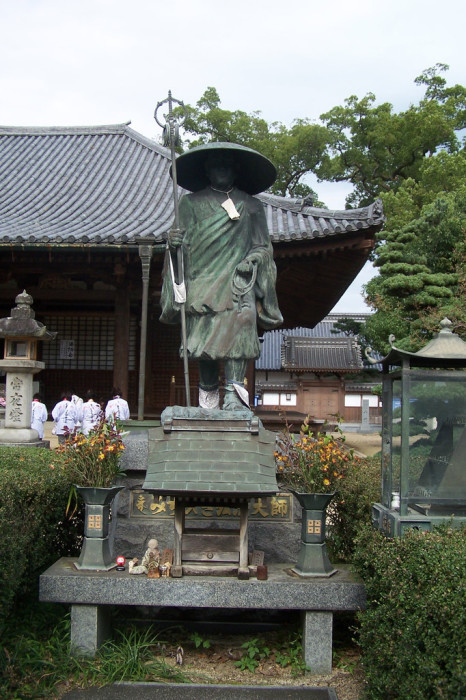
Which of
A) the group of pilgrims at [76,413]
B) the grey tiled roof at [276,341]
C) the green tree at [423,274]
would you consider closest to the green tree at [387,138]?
the grey tiled roof at [276,341]

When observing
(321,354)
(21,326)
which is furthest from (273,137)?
(21,326)

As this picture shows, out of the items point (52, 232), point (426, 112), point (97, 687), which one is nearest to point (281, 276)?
point (52, 232)

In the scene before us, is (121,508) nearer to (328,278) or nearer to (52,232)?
(52,232)

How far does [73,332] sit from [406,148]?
1726cm

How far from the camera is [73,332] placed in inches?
502

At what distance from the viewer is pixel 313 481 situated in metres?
3.94

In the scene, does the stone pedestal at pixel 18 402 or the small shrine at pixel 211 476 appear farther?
the stone pedestal at pixel 18 402

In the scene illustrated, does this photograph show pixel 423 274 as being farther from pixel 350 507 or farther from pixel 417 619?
pixel 417 619

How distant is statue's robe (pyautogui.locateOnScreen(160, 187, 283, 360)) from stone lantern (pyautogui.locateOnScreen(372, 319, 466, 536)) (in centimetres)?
132

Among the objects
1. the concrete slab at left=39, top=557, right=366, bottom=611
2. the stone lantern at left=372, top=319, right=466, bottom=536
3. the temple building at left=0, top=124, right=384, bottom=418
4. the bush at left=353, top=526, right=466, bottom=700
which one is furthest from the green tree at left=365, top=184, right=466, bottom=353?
the bush at left=353, top=526, right=466, bottom=700

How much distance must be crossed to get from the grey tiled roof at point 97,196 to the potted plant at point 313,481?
4603 mm

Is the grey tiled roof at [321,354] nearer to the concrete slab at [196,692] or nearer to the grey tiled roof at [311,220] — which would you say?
the grey tiled roof at [311,220]

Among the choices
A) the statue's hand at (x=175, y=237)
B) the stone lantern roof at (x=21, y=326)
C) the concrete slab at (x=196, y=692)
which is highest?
the statue's hand at (x=175, y=237)

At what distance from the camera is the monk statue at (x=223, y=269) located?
4.65 meters
